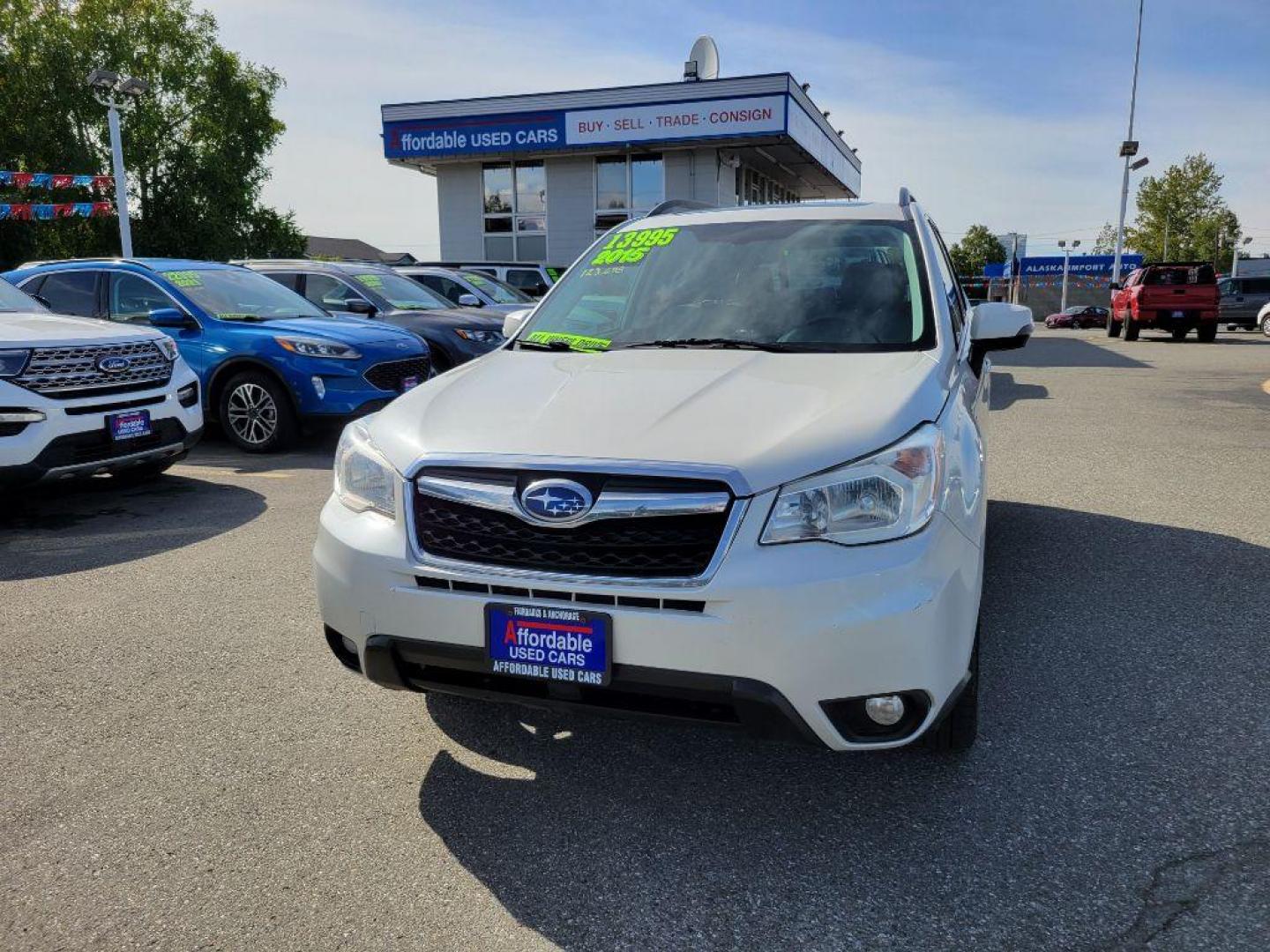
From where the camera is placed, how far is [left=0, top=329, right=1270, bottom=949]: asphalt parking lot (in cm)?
219

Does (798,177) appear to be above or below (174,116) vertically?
below

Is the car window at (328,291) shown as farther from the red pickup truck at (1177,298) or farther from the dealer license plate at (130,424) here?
the red pickup truck at (1177,298)

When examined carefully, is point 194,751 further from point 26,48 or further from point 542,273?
point 26,48

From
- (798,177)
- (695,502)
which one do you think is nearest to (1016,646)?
(695,502)

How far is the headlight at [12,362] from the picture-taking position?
5586mm

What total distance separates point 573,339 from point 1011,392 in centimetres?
1073

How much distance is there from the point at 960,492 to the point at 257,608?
3209mm

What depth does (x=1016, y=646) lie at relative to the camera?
3787 millimetres

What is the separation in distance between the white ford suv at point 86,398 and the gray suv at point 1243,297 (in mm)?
31783

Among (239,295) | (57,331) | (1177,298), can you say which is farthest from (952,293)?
(1177,298)

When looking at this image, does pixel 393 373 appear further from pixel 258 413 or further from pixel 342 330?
pixel 258 413

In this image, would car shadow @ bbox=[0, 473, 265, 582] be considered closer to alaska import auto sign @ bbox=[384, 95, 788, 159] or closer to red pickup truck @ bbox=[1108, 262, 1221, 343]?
alaska import auto sign @ bbox=[384, 95, 788, 159]

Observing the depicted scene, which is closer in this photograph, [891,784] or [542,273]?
[891,784]

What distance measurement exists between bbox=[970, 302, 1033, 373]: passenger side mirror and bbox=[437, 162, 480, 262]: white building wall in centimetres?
2591
